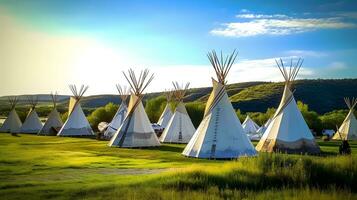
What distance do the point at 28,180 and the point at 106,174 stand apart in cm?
234

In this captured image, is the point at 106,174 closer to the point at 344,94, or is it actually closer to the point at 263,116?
the point at 263,116

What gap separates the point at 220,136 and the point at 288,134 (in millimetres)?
4973

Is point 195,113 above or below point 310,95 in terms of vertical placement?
below

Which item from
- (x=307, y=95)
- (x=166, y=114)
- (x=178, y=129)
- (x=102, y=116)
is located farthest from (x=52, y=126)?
(x=307, y=95)

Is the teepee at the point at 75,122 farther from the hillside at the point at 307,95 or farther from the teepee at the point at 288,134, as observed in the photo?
the hillside at the point at 307,95

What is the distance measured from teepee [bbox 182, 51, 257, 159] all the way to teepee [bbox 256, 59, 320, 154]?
3.48 metres

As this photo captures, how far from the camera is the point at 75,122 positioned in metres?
36.6

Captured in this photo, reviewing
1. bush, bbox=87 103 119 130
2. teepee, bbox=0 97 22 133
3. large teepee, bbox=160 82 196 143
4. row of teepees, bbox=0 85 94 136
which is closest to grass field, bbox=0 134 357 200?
large teepee, bbox=160 82 196 143

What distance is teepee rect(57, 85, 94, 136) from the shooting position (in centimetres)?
3606

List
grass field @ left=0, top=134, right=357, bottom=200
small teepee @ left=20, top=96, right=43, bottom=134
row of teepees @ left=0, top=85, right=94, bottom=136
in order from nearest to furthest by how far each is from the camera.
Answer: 1. grass field @ left=0, top=134, right=357, bottom=200
2. row of teepees @ left=0, top=85, right=94, bottom=136
3. small teepee @ left=20, top=96, right=43, bottom=134

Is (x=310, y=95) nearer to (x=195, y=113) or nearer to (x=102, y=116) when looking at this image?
(x=195, y=113)

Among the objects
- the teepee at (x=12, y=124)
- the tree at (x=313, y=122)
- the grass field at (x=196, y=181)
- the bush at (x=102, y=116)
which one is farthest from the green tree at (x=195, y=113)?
the grass field at (x=196, y=181)

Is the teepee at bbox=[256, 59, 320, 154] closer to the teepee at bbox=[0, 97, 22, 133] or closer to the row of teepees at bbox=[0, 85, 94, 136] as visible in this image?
the row of teepees at bbox=[0, 85, 94, 136]

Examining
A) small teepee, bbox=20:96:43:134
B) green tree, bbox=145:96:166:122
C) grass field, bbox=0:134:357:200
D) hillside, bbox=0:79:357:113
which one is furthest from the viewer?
hillside, bbox=0:79:357:113
